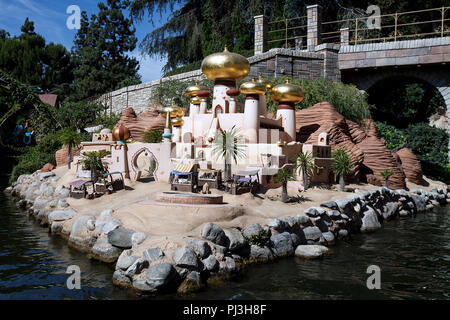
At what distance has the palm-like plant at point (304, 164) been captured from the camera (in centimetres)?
1436

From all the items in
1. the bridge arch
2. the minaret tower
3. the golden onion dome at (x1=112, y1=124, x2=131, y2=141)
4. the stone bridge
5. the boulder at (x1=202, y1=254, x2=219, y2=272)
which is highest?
the stone bridge

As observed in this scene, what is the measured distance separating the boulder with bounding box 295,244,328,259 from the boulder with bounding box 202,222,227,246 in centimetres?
226

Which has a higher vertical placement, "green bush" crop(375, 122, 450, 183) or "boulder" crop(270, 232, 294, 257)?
"green bush" crop(375, 122, 450, 183)

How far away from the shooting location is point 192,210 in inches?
418

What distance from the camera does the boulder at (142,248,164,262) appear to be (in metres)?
8.53

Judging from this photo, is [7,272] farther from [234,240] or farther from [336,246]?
[336,246]

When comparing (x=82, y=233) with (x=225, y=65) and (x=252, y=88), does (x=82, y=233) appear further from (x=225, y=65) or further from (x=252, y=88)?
(x=225, y=65)

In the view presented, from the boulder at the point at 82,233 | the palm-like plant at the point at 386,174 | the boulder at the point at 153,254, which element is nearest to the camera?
the boulder at the point at 153,254

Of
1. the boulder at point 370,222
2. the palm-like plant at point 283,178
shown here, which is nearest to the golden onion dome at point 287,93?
the palm-like plant at point 283,178

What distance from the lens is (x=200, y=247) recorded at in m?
8.97

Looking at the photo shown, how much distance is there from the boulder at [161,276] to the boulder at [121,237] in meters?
1.76

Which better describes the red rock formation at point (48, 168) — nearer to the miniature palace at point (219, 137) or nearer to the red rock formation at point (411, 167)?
the miniature palace at point (219, 137)

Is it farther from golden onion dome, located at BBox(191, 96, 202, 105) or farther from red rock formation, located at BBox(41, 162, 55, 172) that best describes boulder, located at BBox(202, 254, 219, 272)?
red rock formation, located at BBox(41, 162, 55, 172)

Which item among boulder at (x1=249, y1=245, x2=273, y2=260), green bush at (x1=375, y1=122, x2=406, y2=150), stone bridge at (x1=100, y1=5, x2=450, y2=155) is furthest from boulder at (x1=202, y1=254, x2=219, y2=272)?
green bush at (x1=375, y1=122, x2=406, y2=150)
